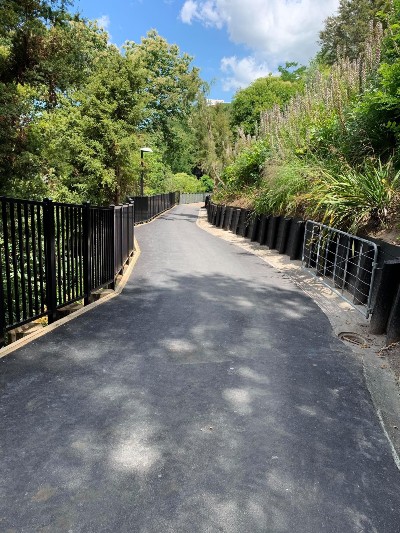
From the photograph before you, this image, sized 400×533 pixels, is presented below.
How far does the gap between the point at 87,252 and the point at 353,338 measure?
396 cm

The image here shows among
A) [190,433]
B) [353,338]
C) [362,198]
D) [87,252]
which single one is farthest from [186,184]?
[190,433]

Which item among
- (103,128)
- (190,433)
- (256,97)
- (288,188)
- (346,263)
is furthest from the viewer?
(256,97)

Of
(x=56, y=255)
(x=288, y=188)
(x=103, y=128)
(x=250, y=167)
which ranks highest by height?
(x=103, y=128)

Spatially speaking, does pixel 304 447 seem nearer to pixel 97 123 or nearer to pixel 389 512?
pixel 389 512

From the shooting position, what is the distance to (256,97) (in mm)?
51094

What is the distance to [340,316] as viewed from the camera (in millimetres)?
5719

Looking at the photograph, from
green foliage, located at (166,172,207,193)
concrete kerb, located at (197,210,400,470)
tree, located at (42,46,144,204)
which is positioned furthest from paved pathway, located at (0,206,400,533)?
green foliage, located at (166,172,207,193)

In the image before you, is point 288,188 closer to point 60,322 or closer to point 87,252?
point 87,252

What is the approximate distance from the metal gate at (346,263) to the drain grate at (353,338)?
490mm

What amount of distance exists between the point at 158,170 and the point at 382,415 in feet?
132

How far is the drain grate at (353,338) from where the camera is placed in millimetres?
4639

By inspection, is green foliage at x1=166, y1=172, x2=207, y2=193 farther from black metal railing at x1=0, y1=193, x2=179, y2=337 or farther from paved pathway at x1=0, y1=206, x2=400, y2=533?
paved pathway at x1=0, y1=206, x2=400, y2=533

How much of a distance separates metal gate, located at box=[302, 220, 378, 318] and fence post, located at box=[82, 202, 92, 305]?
13.3 ft

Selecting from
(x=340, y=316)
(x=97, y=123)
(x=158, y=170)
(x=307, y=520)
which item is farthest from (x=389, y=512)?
(x=158, y=170)
